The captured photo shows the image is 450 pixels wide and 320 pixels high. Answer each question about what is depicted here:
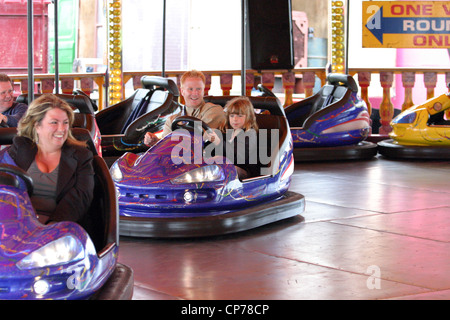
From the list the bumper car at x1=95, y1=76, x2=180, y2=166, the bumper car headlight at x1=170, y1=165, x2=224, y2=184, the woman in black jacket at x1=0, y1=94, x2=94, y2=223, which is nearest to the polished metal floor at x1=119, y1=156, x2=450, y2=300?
the bumper car headlight at x1=170, y1=165, x2=224, y2=184

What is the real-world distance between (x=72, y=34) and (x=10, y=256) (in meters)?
10.0

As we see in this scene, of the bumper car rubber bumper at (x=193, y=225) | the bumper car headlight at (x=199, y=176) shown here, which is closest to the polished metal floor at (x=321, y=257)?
the bumper car rubber bumper at (x=193, y=225)

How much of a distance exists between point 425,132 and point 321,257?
307cm

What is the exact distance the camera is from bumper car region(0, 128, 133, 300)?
1.63 meters

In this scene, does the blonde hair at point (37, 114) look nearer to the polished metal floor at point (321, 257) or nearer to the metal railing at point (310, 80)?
the polished metal floor at point (321, 257)

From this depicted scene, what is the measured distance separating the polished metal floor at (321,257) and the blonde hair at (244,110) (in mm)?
444

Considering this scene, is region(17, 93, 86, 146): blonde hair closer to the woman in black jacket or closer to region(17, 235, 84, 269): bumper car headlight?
the woman in black jacket

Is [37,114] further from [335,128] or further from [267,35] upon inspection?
[267,35]

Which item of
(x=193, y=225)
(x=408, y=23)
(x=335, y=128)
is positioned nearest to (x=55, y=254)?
(x=193, y=225)

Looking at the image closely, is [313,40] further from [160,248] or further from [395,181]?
[160,248]

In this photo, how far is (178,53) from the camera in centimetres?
1107

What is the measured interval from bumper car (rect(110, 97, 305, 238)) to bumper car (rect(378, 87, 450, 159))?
257 cm

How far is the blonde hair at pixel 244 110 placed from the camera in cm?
315

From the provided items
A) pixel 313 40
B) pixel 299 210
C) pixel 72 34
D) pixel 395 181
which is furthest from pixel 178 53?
pixel 299 210
